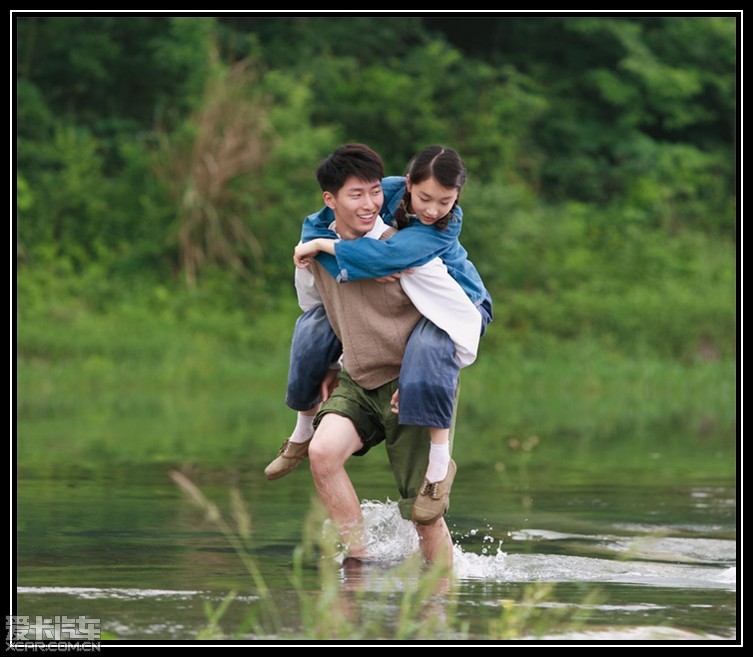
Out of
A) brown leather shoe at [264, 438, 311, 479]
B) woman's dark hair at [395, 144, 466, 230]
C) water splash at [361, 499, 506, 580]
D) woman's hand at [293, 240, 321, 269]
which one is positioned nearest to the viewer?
woman's dark hair at [395, 144, 466, 230]

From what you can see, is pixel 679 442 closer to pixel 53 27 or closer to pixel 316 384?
pixel 316 384

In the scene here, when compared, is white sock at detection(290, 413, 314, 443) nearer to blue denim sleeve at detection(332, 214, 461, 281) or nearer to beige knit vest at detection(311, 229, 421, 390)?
beige knit vest at detection(311, 229, 421, 390)

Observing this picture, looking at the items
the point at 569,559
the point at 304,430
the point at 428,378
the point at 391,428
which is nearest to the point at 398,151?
the point at 569,559

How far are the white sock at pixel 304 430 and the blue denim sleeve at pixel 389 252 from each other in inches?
38.3

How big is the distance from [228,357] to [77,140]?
22.3 feet

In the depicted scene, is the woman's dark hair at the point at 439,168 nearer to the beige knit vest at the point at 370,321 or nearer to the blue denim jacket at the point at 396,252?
the blue denim jacket at the point at 396,252

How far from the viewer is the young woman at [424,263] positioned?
618 cm

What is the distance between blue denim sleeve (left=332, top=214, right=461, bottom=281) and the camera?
6176 mm

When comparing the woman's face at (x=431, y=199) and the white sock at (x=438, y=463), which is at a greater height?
the woman's face at (x=431, y=199)

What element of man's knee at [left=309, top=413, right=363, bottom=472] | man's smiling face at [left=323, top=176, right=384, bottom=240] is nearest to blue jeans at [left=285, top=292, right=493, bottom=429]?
man's knee at [left=309, top=413, right=363, bottom=472]

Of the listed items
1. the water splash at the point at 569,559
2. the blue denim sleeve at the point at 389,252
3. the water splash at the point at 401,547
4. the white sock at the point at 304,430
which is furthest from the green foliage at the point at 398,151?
the blue denim sleeve at the point at 389,252

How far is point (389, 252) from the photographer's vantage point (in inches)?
243

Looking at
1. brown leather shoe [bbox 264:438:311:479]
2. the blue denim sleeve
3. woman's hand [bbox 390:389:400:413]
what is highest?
the blue denim sleeve

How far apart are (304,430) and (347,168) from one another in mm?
1337
